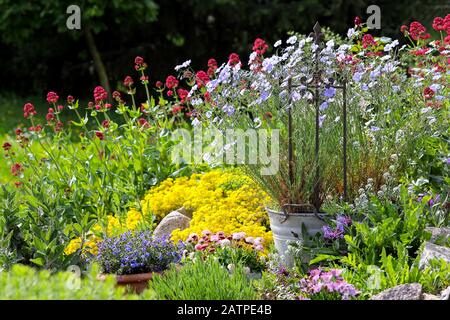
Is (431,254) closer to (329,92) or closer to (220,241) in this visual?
(329,92)

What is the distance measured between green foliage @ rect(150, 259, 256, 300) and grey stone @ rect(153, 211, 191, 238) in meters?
1.16

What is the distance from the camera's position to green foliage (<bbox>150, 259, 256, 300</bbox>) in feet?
10.8

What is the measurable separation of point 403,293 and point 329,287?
1.06 ft

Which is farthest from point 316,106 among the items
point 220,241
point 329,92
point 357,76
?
point 220,241

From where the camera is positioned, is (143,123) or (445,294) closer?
(445,294)

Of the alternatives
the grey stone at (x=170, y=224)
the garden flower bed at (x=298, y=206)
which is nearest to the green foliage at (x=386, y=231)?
the garden flower bed at (x=298, y=206)

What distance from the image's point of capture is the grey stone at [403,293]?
10.5 feet

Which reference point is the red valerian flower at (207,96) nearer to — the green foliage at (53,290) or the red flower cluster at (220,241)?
the red flower cluster at (220,241)

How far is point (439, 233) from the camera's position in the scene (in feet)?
13.0

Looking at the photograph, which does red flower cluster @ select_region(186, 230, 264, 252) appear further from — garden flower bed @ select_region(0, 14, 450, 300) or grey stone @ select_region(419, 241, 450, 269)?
grey stone @ select_region(419, 241, 450, 269)

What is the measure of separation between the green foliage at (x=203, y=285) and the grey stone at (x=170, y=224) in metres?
1.16

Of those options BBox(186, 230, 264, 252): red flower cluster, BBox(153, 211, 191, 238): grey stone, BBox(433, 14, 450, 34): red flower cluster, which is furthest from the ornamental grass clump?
BBox(433, 14, 450, 34): red flower cluster
